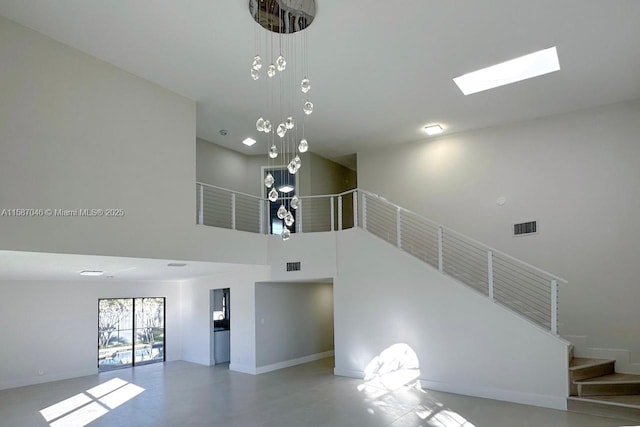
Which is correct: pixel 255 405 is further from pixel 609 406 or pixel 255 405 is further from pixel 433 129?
pixel 433 129

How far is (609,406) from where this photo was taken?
231 inches

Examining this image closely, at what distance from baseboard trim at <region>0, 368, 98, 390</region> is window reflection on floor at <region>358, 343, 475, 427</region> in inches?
267

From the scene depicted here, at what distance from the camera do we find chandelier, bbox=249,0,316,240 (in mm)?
4285

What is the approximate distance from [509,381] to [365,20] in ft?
18.6

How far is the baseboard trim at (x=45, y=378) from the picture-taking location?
9.13m

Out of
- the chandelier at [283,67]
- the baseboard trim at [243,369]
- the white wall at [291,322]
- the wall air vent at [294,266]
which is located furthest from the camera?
the white wall at [291,322]

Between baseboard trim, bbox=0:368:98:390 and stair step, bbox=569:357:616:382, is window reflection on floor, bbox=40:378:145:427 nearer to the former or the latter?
baseboard trim, bbox=0:368:98:390

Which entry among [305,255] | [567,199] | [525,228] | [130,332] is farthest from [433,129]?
[130,332]

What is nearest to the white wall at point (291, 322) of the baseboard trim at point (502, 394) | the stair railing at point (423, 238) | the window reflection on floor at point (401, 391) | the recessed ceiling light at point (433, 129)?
the stair railing at point (423, 238)

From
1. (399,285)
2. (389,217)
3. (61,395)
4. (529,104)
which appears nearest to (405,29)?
(529,104)

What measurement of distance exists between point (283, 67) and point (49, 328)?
9.14m

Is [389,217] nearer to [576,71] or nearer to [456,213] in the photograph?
[456,213]

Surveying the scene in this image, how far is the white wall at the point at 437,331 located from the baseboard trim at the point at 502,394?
0.01m

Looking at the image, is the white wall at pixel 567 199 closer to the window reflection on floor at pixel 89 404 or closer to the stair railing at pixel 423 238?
the stair railing at pixel 423 238
